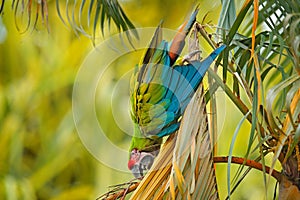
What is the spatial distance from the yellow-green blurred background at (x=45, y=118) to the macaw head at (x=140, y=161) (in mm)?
1018

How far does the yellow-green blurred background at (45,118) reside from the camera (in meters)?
1.83

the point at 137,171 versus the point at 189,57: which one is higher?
the point at 189,57

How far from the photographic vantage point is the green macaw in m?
0.68

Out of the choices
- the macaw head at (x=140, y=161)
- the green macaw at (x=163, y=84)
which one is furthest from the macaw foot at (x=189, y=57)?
the macaw head at (x=140, y=161)

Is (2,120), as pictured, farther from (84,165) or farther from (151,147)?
(151,147)

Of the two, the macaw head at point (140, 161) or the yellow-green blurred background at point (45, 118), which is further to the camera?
the yellow-green blurred background at point (45, 118)

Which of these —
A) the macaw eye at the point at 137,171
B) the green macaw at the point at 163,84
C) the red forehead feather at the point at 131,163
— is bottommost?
the macaw eye at the point at 137,171

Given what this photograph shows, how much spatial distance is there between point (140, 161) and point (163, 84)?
0.37ft

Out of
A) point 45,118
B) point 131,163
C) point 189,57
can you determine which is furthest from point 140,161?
point 45,118

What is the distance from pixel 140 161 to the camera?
2.40 ft

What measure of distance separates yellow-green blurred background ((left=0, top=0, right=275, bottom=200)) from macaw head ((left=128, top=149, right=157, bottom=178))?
3.34 ft

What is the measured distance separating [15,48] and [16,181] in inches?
21.9

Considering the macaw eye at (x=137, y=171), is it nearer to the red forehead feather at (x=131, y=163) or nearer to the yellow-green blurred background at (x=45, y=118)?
the red forehead feather at (x=131, y=163)

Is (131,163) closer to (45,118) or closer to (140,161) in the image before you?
(140,161)
